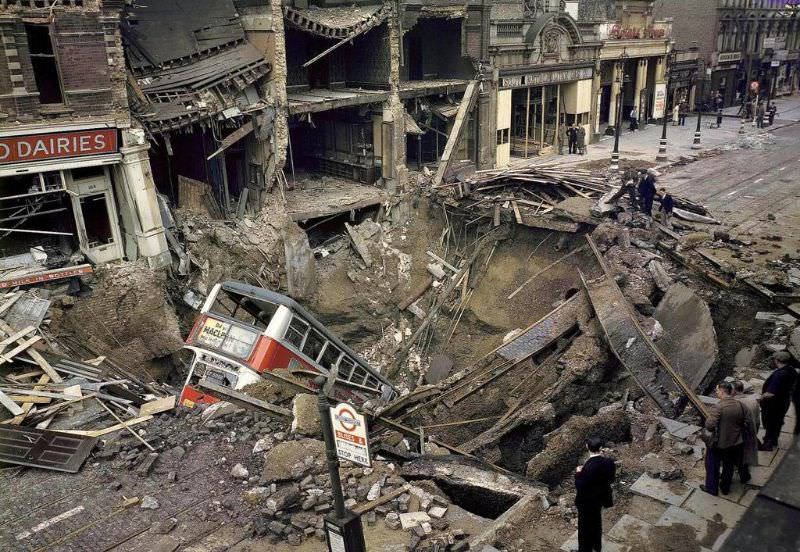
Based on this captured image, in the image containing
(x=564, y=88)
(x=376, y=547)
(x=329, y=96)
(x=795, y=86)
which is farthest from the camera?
(x=795, y=86)

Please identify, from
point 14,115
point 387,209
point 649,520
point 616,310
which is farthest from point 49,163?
point 649,520

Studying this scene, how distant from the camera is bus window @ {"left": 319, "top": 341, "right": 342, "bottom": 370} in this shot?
1345cm

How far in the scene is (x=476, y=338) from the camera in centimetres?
1981

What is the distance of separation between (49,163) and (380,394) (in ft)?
32.5

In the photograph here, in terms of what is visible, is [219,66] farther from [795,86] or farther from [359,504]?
[795,86]

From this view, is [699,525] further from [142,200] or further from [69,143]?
[69,143]

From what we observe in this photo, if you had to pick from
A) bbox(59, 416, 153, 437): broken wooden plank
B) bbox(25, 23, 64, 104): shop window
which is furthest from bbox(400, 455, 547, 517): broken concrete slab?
bbox(25, 23, 64, 104): shop window

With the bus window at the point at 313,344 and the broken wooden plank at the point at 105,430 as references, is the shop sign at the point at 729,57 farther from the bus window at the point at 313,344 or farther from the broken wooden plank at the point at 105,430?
the broken wooden plank at the point at 105,430

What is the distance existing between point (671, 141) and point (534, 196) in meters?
17.4

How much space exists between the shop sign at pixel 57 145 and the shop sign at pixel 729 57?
151 ft

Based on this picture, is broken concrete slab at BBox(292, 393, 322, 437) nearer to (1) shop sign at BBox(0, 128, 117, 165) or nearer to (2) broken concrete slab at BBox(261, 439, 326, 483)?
(2) broken concrete slab at BBox(261, 439, 326, 483)

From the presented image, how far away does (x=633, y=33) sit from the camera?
38500 millimetres

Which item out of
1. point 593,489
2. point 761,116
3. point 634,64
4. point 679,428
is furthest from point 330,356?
point 761,116

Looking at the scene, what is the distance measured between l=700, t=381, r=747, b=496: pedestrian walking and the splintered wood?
12.0 meters
